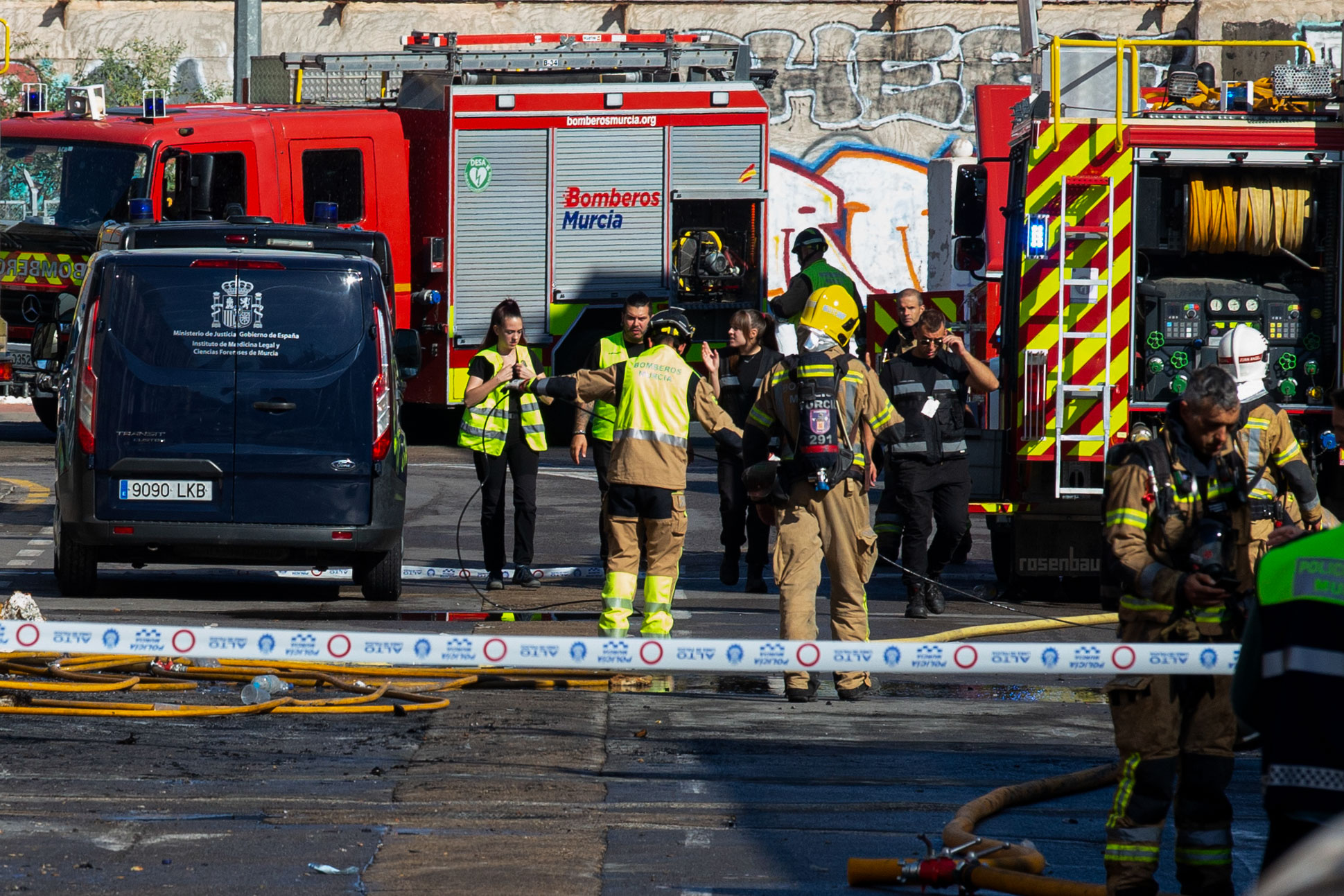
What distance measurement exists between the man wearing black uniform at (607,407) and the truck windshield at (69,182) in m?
7.90

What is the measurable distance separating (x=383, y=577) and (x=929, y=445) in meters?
3.13

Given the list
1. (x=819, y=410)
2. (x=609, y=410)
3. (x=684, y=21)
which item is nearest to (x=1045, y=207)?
(x=609, y=410)

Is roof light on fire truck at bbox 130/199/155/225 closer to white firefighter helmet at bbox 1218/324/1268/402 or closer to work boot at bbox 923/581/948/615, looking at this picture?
work boot at bbox 923/581/948/615

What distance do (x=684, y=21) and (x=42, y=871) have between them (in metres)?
22.9

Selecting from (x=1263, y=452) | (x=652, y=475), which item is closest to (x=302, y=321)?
(x=652, y=475)

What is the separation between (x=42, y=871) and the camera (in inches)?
209

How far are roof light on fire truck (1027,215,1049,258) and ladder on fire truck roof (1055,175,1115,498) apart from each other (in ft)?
0.26

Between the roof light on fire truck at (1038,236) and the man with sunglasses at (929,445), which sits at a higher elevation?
the roof light on fire truck at (1038,236)

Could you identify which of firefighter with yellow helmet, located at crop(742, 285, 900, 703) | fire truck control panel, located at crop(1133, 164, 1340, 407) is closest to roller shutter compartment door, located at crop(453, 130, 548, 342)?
fire truck control panel, located at crop(1133, 164, 1340, 407)

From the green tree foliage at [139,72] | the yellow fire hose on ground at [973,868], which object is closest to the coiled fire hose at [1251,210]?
the yellow fire hose on ground at [973,868]

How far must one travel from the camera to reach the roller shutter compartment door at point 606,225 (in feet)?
62.3

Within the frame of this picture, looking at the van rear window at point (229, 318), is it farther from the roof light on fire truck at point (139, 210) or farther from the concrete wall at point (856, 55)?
the concrete wall at point (856, 55)

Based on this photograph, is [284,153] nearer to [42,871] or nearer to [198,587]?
[198,587]

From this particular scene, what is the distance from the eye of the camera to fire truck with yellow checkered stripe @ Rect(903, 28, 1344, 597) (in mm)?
10781
